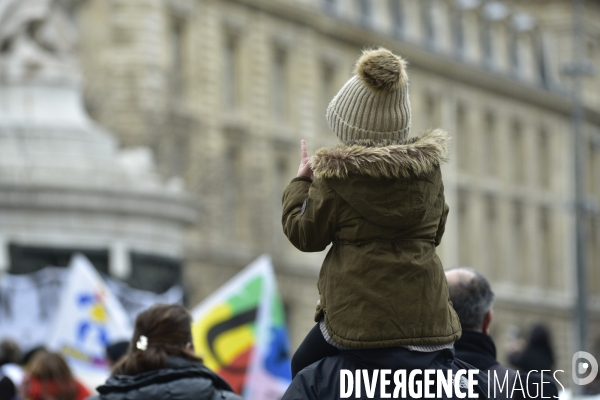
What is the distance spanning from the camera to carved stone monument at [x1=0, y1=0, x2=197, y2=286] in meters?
15.0

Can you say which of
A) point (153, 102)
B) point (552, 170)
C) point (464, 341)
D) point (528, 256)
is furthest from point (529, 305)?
point (464, 341)

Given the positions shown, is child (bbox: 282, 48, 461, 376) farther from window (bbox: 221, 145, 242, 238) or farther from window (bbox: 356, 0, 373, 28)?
window (bbox: 356, 0, 373, 28)

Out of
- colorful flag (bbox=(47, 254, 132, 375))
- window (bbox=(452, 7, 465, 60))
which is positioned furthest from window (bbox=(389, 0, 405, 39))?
colorful flag (bbox=(47, 254, 132, 375))

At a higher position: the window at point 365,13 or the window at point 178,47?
the window at point 365,13

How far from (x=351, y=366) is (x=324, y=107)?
47146 mm

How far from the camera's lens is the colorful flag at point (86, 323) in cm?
1220

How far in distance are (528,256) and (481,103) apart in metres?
6.40

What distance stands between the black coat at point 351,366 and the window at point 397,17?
52.1 m

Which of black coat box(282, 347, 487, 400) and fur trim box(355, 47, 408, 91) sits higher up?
fur trim box(355, 47, 408, 91)

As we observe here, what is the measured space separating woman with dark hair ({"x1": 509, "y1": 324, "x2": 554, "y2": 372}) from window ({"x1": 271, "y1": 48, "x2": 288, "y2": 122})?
126ft

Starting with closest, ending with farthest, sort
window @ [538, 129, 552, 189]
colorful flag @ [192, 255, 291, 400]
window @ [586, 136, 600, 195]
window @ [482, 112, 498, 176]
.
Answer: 1. colorful flag @ [192, 255, 291, 400]
2. window @ [482, 112, 498, 176]
3. window @ [538, 129, 552, 189]
4. window @ [586, 136, 600, 195]

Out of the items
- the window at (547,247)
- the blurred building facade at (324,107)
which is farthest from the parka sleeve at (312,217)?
the window at (547,247)

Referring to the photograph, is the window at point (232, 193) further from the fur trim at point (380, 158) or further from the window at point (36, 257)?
the fur trim at point (380, 158)

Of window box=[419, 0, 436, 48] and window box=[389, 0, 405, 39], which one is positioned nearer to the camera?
window box=[389, 0, 405, 39]
